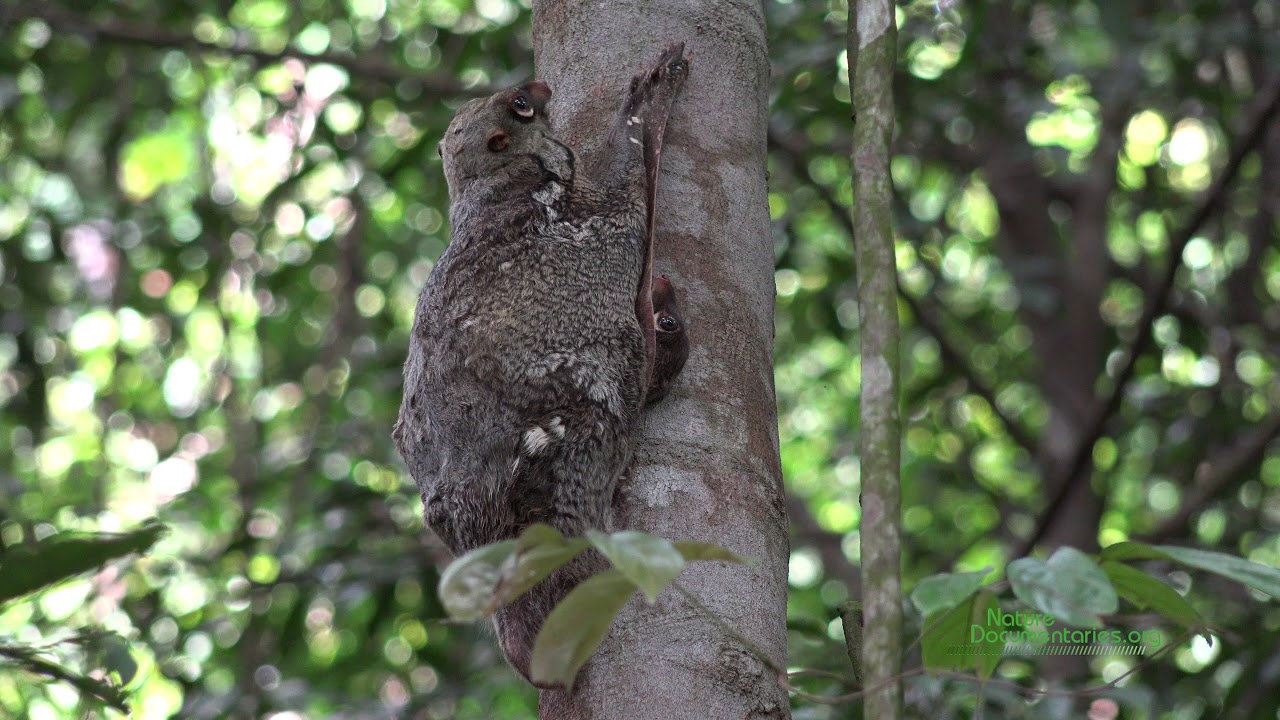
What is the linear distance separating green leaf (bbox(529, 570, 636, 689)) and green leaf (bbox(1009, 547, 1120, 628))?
471 mm

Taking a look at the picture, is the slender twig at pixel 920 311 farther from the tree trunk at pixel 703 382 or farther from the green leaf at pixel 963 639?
the green leaf at pixel 963 639

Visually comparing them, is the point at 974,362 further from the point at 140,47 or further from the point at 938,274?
the point at 140,47

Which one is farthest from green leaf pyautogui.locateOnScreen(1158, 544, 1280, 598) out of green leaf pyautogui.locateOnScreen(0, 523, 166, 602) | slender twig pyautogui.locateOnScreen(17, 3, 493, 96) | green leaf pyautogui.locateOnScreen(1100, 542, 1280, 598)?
slender twig pyautogui.locateOnScreen(17, 3, 493, 96)

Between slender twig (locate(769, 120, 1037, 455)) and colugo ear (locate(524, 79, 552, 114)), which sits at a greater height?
colugo ear (locate(524, 79, 552, 114))

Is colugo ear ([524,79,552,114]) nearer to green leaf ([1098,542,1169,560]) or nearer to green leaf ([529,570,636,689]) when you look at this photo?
green leaf ([529,570,636,689])

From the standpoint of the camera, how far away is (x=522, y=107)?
2941 millimetres

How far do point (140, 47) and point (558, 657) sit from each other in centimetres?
524

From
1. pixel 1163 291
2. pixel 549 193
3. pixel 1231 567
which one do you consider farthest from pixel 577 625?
pixel 1163 291

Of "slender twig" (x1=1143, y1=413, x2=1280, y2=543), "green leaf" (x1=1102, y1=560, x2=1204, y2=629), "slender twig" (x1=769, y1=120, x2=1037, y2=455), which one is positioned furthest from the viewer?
"slender twig" (x1=769, y1=120, x2=1037, y2=455)

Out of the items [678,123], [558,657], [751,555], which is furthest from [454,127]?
[558,657]

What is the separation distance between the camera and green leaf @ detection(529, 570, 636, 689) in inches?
60.2

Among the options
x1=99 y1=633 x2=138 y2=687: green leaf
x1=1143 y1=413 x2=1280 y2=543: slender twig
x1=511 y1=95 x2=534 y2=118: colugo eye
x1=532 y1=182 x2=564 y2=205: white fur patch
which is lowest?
x1=1143 y1=413 x2=1280 y2=543: slender twig

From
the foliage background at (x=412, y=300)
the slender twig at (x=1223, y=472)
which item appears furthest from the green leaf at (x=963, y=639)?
the slender twig at (x=1223, y=472)

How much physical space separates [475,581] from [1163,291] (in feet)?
14.6
